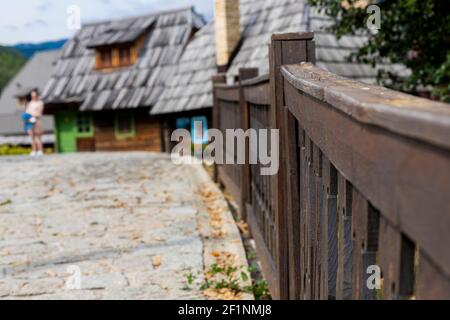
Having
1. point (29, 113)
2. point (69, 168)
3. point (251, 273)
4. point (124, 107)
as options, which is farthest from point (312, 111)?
point (124, 107)

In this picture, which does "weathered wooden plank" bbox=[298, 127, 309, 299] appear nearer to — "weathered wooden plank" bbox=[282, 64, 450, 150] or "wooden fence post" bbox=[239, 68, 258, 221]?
"weathered wooden plank" bbox=[282, 64, 450, 150]

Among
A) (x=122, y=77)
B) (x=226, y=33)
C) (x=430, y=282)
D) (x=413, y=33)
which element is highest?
(x=226, y=33)

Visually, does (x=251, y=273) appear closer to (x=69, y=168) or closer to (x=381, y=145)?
(x=381, y=145)

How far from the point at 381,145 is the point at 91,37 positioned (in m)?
22.7

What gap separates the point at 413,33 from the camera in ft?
25.4

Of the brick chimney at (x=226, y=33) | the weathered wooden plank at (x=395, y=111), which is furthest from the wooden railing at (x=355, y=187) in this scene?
the brick chimney at (x=226, y=33)

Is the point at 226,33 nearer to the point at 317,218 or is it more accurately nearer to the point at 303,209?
the point at 303,209

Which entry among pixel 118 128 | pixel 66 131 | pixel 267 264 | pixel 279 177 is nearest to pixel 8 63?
pixel 66 131

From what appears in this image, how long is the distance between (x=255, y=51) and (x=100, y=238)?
37.7 feet

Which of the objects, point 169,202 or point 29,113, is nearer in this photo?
point 169,202

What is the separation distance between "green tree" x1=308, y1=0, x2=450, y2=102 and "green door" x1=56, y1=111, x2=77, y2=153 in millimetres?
15798

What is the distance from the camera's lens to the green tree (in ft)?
23.0

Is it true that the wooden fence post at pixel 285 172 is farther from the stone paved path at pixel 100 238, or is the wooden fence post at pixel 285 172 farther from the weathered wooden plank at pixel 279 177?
the stone paved path at pixel 100 238

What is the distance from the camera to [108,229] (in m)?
4.78
